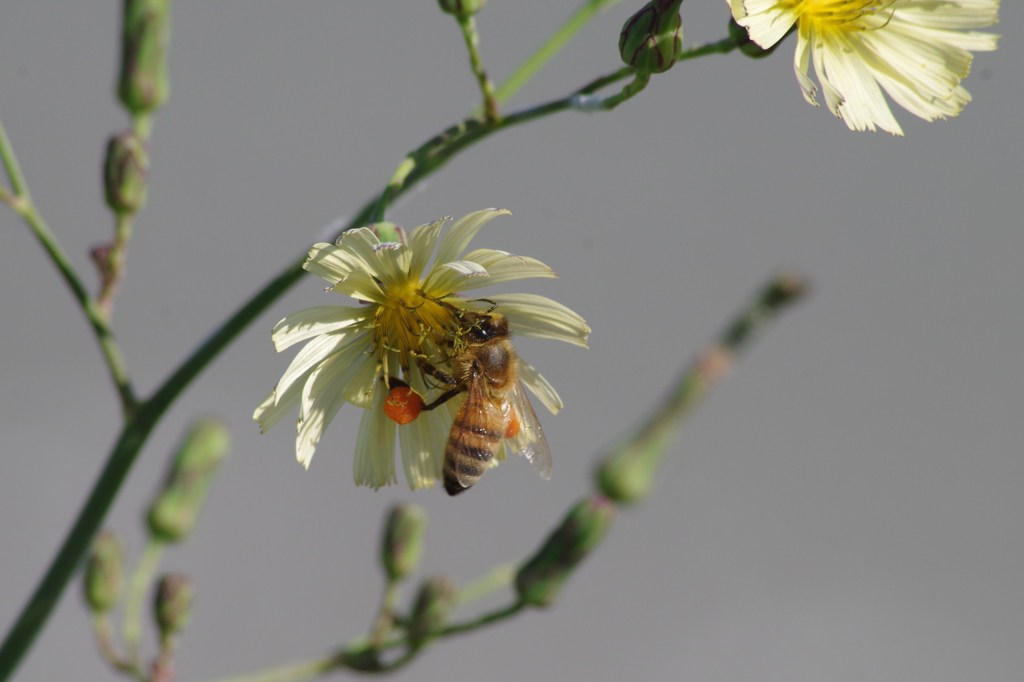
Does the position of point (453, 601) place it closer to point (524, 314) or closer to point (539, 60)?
point (524, 314)

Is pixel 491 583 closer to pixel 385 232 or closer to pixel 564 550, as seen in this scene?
pixel 564 550

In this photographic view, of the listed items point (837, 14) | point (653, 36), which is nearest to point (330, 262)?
point (653, 36)

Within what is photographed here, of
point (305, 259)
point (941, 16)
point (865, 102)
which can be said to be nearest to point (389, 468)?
point (305, 259)

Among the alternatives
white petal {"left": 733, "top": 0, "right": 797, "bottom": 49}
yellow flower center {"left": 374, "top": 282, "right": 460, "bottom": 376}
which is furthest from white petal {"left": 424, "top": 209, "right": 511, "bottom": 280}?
white petal {"left": 733, "top": 0, "right": 797, "bottom": 49}

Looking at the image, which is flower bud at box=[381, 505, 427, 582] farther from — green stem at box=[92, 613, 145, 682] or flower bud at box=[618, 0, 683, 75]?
flower bud at box=[618, 0, 683, 75]

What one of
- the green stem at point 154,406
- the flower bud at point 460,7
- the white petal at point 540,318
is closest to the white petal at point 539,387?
the white petal at point 540,318

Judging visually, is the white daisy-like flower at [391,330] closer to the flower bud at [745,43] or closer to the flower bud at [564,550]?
the flower bud at [564,550]

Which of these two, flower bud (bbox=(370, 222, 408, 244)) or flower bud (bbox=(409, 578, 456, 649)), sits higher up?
flower bud (bbox=(370, 222, 408, 244))
